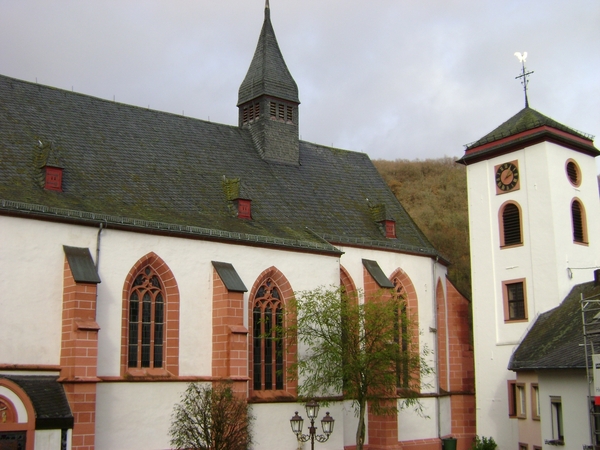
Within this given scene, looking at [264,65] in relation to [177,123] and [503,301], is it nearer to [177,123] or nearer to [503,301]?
[177,123]

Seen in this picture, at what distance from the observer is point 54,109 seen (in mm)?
26641

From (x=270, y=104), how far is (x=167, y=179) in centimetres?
789

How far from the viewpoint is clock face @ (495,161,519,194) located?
29062 mm

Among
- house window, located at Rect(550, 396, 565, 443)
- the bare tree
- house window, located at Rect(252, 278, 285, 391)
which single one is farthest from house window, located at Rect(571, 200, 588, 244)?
house window, located at Rect(252, 278, 285, 391)

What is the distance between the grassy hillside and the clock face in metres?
6.07

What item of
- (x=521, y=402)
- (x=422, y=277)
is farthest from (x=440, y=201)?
(x=521, y=402)

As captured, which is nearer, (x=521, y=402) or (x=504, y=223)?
(x=521, y=402)

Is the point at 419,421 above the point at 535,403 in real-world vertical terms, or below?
below

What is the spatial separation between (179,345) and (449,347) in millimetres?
13269

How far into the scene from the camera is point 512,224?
28953mm

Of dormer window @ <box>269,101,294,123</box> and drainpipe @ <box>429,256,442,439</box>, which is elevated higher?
dormer window @ <box>269,101,294,123</box>

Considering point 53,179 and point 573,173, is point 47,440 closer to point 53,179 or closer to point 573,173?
point 53,179

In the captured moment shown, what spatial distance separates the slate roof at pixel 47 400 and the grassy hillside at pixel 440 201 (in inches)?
747

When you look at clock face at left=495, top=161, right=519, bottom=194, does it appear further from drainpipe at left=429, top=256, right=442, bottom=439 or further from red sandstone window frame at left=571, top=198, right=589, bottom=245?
drainpipe at left=429, top=256, right=442, bottom=439
